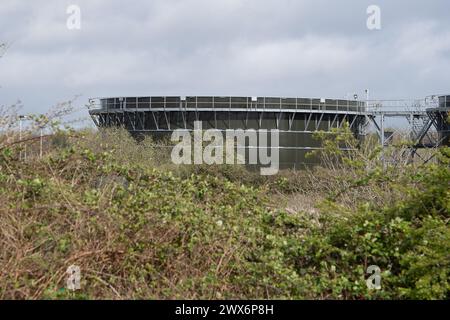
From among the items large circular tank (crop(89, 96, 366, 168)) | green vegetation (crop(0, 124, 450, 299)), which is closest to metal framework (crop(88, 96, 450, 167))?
large circular tank (crop(89, 96, 366, 168))

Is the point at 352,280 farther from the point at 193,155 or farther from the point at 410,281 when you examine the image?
the point at 193,155

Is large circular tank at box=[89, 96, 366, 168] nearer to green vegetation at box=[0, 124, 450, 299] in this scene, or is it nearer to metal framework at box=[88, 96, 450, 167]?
metal framework at box=[88, 96, 450, 167]

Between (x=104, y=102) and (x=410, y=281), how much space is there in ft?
121

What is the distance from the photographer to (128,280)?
5945mm

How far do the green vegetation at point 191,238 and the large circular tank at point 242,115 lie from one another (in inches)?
1197

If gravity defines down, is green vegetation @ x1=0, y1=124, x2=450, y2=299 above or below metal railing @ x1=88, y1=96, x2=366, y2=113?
below

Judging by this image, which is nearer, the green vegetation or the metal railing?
the green vegetation

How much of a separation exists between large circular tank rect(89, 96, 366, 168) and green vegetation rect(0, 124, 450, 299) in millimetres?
30391

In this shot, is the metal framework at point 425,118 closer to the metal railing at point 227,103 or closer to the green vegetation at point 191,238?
the metal railing at point 227,103

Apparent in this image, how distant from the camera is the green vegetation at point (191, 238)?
5793mm

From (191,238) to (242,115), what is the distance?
32.2 metres

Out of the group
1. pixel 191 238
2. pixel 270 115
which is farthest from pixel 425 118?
pixel 191 238

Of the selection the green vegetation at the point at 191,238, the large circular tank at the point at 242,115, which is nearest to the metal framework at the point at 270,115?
the large circular tank at the point at 242,115

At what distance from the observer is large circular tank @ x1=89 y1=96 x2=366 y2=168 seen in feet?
125
